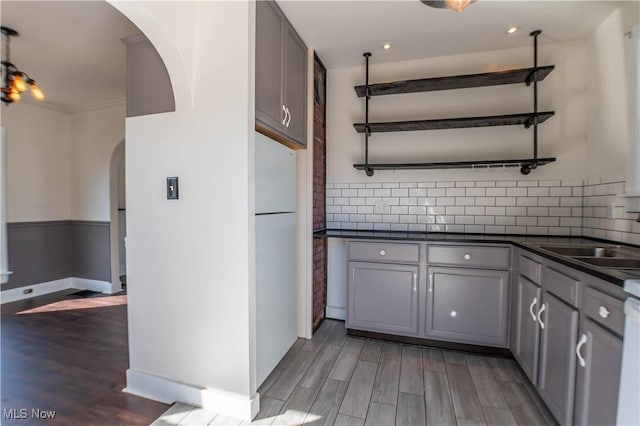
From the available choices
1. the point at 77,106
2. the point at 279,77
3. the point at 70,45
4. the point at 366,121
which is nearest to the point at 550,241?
the point at 366,121

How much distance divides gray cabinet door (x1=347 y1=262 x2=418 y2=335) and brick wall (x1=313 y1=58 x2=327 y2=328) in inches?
15.3

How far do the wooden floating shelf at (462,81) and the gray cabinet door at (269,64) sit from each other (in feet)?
3.00

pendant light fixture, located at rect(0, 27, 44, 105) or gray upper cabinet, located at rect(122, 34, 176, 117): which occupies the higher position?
pendant light fixture, located at rect(0, 27, 44, 105)

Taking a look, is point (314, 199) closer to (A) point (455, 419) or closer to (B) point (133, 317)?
(B) point (133, 317)

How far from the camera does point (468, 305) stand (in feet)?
7.29

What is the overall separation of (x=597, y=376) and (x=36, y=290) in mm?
5512

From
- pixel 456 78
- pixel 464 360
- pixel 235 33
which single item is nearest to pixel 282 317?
pixel 464 360

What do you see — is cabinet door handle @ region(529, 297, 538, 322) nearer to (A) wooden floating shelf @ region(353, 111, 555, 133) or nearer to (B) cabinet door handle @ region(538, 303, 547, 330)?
(B) cabinet door handle @ region(538, 303, 547, 330)

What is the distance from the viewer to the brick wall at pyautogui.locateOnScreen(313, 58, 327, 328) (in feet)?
8.79

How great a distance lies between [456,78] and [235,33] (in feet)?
5.83

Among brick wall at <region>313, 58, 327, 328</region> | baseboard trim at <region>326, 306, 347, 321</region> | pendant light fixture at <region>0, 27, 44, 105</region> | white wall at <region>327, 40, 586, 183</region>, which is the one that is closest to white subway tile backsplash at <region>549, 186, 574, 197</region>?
white wall at <region>327, 40, 586, 183</region>

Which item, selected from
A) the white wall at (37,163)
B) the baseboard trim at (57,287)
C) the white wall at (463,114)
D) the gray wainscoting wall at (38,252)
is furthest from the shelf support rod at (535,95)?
the gray wainscoting wall at (38,252)

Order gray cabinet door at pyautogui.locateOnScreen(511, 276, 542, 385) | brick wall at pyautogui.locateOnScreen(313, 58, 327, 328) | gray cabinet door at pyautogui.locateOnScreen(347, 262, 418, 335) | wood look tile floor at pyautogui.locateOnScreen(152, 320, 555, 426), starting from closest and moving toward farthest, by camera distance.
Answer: wood look tile floor at pyautogui.locateOnScreen(152, 320, 555, 426), gray cabinet door at pyautogui.locateOnScreen(511, 276, 542, 385), gray cabinet door at pyautogui.locateOnScreen(347, 262, 418, 335), brick wall at pyautogui.locateOnScreen(313, 58, 327, 328)

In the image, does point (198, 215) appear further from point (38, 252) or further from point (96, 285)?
point (38, 252)
